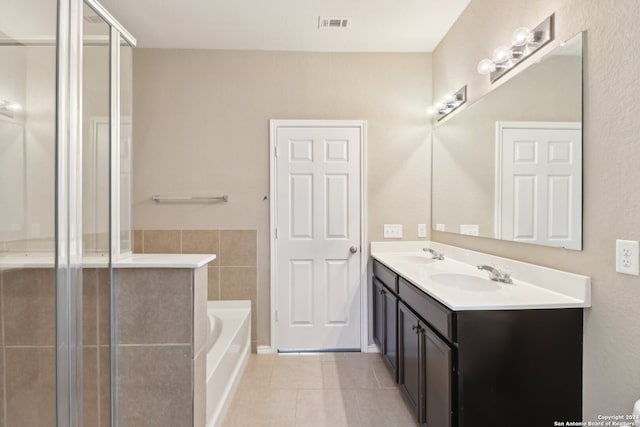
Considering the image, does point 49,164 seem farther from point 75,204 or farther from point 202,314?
point 202,314

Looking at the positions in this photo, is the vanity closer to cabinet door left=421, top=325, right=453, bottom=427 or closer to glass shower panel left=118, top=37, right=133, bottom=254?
cabinet door left=421, top=325, right=453, bottom=427

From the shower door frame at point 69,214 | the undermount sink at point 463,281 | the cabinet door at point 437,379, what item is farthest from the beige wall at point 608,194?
the shower door frame at point 69,214

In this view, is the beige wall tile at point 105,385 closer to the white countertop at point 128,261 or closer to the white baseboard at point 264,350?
the white countertop at point 128,261

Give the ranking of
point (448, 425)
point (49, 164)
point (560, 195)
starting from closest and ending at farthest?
point (49, 164)
point (448, 425)
point (560, 195)

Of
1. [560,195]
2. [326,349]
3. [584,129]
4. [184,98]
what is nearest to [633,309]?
[560,195]

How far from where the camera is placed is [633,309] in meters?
1.21

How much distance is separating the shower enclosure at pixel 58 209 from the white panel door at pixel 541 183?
199cm

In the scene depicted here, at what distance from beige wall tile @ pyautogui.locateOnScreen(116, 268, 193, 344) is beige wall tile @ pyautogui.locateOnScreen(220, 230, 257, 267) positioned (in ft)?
5.28

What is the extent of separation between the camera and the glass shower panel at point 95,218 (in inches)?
49.5

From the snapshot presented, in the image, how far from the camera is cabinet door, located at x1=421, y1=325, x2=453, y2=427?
4.75ft

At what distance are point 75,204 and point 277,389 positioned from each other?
6.19 feet

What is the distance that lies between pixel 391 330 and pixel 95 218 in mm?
1986

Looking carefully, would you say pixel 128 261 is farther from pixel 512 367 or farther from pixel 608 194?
pixel 608 194

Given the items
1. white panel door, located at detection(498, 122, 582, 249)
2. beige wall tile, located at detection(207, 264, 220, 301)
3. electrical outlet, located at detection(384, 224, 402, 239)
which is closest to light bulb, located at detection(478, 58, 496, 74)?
white panel door, located at detection(498, 122, 582, 249)
